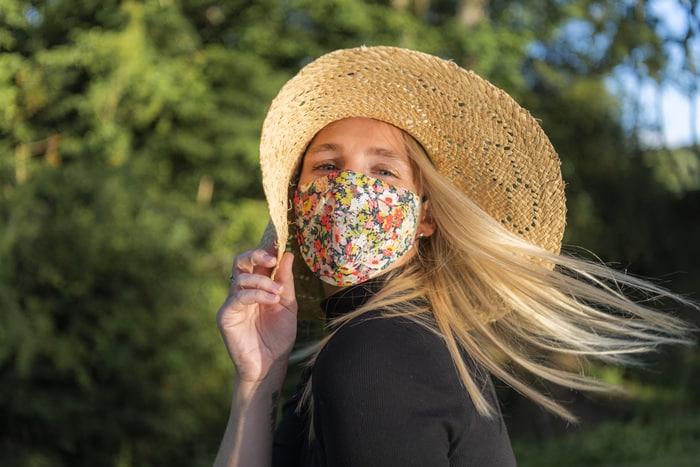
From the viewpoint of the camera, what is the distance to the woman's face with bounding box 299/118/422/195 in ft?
7.66

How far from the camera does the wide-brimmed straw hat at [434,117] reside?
96.7 inches

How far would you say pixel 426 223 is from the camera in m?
2.45

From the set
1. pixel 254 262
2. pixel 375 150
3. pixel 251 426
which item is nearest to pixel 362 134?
pixel 375 150

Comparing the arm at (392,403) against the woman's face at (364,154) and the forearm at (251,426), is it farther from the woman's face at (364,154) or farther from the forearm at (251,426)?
the woman's face at (364,154)

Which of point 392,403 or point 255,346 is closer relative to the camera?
point 392,403

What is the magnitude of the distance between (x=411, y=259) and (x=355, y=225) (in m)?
0.23

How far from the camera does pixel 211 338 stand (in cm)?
836

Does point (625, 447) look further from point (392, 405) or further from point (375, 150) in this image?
point (392, 405)

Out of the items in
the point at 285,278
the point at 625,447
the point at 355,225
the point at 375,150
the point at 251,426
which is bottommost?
the point at 625,447

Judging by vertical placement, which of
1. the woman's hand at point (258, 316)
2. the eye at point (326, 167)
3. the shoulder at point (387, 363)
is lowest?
the woman's hand at point (258, 316)

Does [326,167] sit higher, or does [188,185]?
[326,167]

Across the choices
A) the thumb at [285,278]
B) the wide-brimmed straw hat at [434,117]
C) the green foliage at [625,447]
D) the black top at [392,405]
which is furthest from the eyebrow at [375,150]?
the green foliage at [625,447]

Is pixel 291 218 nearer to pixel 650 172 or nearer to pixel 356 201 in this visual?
pixel 356 201

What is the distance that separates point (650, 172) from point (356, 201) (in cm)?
952
